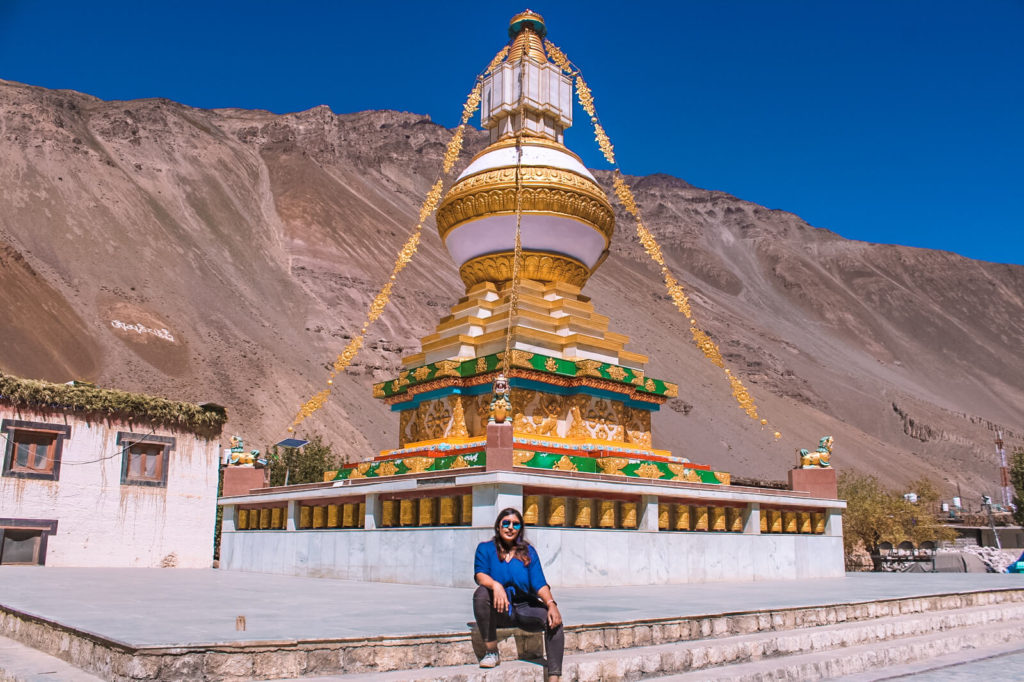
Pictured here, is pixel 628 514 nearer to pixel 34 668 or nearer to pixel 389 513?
pixel 389 513

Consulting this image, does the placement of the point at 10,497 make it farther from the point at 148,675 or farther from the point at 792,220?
the point at 792,220

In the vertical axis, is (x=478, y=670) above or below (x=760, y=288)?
below

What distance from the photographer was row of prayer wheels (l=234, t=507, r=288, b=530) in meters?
17.1

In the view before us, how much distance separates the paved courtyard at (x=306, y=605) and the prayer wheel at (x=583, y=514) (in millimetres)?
1168

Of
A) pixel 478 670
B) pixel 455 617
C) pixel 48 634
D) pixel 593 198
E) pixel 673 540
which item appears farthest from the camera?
pixel 593 198

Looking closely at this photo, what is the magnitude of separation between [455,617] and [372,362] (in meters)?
57.8

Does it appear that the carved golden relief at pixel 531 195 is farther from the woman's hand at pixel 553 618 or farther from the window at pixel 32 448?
the woman's hand at pixel 553 618

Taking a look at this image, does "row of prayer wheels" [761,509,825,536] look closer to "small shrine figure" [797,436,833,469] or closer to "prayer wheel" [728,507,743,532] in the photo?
"prayer wheel" [728,507,743,532]

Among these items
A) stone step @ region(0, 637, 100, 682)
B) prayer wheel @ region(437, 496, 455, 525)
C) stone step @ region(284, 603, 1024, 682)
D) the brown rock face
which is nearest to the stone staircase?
stone step @ region(284, 603, 1024, 682)

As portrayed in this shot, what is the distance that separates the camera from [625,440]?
57.2 feet

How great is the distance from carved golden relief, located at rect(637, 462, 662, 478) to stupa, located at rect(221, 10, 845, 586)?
0.17 ft

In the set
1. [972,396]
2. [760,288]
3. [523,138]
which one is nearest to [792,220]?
[760,288]

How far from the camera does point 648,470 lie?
583 inches

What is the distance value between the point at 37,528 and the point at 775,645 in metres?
20.0
